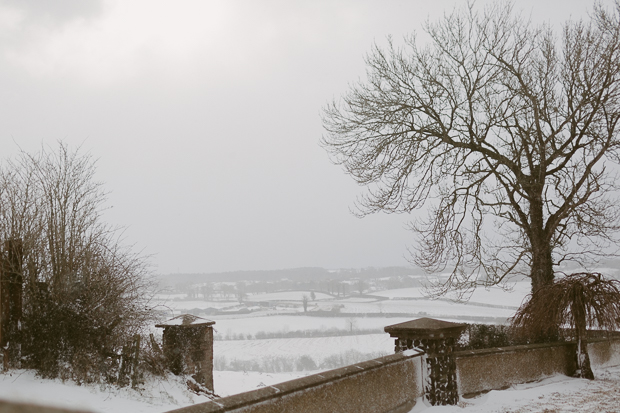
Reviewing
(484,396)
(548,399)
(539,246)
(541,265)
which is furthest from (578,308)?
(539,246)

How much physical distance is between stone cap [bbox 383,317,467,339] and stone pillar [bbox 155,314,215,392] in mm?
6175

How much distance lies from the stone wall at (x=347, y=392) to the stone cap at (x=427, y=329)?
33 centimetres

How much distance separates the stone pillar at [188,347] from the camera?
1241 centimetres

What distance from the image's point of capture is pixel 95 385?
10070 mm

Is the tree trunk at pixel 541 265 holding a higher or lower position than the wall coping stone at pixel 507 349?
higher

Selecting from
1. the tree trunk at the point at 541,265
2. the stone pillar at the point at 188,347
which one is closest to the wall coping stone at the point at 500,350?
the tree trunk at the point at 541,265

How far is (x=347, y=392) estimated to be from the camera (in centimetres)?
612

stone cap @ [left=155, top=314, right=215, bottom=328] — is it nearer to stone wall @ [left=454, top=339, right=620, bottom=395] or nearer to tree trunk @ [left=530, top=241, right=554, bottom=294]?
stone wall @ [left=454, top=339, right=620, bottom=395]

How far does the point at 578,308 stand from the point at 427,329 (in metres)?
4.61

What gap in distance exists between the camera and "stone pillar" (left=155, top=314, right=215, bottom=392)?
40.7 ft

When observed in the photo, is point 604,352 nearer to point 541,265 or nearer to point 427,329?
point 541,265

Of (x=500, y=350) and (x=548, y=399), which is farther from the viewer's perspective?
(x=500, y=350)

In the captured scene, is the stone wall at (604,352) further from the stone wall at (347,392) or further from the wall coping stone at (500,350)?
the stone wall at (347,392)

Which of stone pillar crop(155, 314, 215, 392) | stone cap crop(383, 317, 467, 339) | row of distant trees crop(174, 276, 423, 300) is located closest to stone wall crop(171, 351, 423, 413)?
stone cap crop(383, 317, 467, 339)
